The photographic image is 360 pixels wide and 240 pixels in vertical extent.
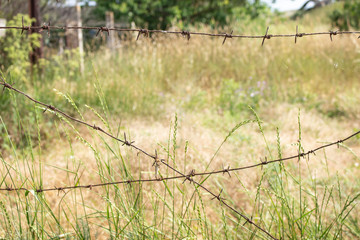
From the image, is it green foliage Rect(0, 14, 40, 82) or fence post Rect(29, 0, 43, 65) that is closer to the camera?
green foliage Rect(0, 14, 40, 82)

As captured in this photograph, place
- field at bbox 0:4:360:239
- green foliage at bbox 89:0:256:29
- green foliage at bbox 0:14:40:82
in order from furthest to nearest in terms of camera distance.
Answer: green foliage at bbox 89:0:256:29 → green foliage at bbox 0:14:40:82 → field at bbox 0:4:360:239

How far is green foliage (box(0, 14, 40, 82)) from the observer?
15.9ft

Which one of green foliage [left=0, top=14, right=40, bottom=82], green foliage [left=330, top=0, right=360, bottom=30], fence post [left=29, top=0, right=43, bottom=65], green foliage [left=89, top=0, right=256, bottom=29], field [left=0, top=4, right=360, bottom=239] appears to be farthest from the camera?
green foliage [left=89, top=0, right=256, bottom=29]

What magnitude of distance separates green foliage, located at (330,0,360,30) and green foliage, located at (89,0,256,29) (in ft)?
15.7

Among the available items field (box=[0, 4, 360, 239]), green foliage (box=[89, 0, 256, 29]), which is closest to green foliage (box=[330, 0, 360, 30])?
green foliage (box=[89, 0, 256, 29])

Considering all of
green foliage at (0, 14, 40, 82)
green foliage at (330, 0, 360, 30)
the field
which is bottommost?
the field

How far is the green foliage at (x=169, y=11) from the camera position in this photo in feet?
54.9

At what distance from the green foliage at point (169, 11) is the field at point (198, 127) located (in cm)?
896

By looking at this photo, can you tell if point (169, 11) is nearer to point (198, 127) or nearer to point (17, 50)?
point (17, 50)

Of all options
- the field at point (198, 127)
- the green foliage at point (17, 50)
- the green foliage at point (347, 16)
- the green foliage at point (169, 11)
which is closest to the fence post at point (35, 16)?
the green foliage at point (17, 50)

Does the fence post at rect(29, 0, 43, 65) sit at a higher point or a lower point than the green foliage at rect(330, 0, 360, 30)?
lower

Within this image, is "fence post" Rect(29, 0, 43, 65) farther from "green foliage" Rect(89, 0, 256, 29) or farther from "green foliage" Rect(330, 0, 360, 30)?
"green foliage" Rect(89, 0, 256, 29)

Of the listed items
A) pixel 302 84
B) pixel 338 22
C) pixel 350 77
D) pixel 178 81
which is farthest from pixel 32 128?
pixel 338 22

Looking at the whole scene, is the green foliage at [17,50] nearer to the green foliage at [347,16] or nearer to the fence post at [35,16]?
the fence post at [35,16]
